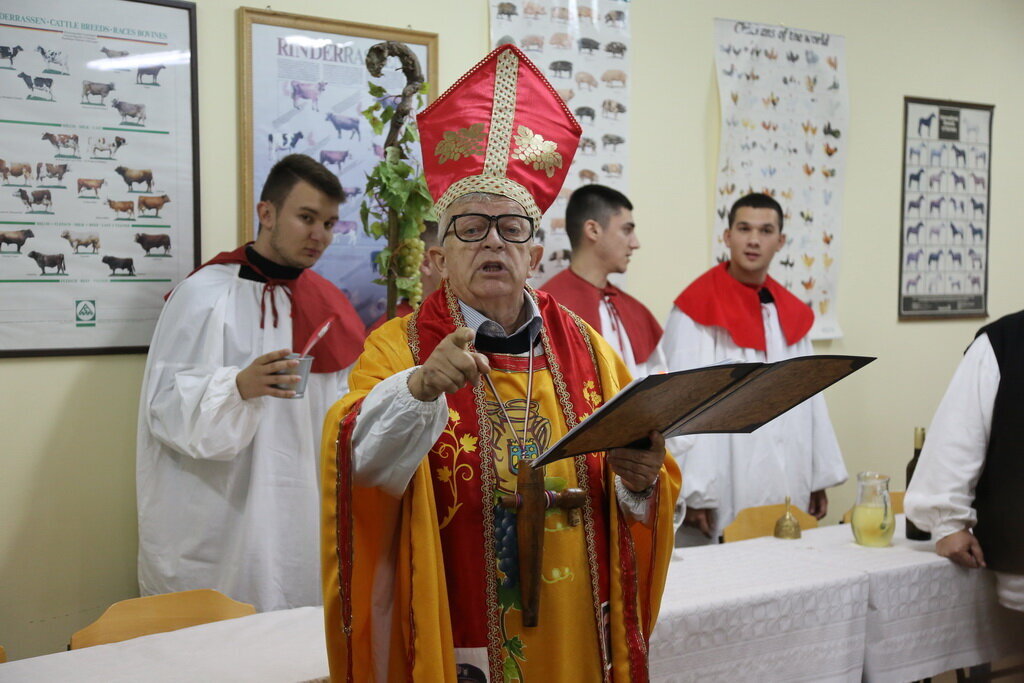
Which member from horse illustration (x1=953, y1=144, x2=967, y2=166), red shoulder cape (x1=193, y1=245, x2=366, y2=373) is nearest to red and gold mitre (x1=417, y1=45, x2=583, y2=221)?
red shoulder cape (x1=193, y1=245, x2=366, y2=373)

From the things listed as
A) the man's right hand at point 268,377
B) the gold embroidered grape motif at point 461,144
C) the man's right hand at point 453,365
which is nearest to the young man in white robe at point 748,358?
the man's right hand at point 268,377

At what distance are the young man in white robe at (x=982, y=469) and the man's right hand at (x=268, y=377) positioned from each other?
6.09 ft

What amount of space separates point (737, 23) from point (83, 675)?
3.73 m

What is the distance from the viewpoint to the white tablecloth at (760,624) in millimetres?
2193

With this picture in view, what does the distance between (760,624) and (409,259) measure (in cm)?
138

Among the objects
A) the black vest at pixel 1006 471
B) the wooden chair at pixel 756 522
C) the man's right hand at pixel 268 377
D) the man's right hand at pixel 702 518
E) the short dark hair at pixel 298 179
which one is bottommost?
the man's right hand at pixel 702 518

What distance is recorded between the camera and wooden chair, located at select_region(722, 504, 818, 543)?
3104 millimetres

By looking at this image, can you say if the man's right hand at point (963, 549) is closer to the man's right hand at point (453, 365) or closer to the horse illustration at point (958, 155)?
the man's right hand at point (453, 365)

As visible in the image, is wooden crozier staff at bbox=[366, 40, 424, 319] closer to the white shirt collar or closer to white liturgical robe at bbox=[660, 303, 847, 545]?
the white shirt collar

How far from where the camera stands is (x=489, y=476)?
Result: 169 centimetres

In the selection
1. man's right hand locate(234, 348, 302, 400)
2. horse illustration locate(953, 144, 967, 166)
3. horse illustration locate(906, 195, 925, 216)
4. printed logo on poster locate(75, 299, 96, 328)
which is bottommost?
man's right hand locate(234, 348, 302, 400)

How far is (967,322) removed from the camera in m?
5.05

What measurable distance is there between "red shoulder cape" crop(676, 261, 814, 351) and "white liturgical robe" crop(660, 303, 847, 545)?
44 mm

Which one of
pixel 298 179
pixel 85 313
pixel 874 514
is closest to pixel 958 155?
pixel 874 514
